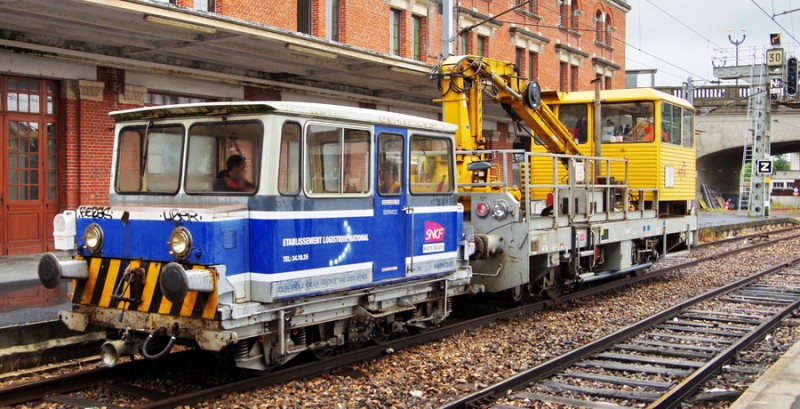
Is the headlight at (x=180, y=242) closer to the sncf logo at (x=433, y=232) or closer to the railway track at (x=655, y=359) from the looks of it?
the railway track at (x=655, y=359)

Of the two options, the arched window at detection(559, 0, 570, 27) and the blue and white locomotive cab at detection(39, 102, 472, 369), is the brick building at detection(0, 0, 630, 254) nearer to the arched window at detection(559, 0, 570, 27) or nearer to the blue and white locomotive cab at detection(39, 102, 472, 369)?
the blue and white locomotive cab at detection(39, 102, 472, 369)

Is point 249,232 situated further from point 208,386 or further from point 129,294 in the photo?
point 208,386

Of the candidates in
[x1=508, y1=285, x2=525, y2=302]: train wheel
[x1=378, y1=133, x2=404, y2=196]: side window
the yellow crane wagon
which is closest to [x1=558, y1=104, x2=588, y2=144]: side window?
the yellow crane wagon

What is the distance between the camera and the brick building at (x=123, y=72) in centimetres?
1279

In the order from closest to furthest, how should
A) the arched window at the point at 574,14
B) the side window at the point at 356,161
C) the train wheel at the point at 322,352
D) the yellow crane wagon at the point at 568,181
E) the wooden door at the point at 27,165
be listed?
the side window at the point at 356,161 → the train wheel at the point at 322,352 → the yellow crane wagon at the point at 568,181 → the wooden door at the point at 27,165 → the arched window at the point at 574,14

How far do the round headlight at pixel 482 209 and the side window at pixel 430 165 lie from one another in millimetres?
1496

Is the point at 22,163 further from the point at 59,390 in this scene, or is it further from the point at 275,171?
the point at 275,171

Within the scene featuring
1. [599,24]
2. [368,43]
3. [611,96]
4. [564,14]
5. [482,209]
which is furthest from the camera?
[599,24]

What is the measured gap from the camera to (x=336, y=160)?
7203mm

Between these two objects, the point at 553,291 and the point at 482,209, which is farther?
the point at 553,291

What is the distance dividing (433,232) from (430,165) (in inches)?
29.5

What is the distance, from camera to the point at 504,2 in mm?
28953

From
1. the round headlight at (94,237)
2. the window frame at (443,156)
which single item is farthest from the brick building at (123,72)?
the window frame at (443,156)

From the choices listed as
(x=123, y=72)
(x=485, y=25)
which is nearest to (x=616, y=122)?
(x=123, y=72)
